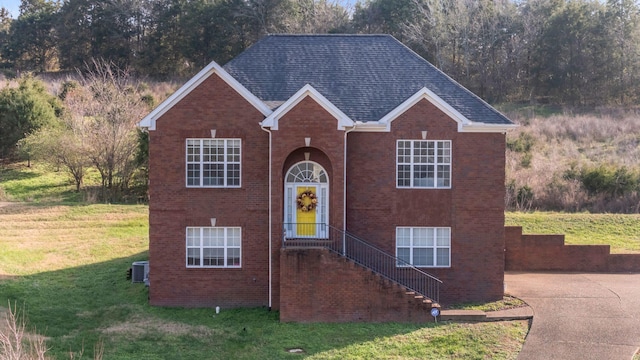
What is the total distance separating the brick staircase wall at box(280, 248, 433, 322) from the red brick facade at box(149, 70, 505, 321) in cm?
146

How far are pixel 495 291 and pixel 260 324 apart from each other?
813 centimetres

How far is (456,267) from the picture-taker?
21.3 metres

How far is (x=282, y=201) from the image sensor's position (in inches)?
803

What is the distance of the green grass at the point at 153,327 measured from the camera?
16594mm

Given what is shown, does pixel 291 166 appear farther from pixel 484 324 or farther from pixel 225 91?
pixel 484 324

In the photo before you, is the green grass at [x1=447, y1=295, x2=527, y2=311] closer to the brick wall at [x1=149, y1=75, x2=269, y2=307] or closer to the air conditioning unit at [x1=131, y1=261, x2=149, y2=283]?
the brick wall at [x1=149, y1=75, x2=269, y2=307]

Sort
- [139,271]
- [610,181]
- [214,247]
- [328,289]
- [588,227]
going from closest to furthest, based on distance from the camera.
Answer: [328,289] → [214,247] → [139,271] → [588,227] → [610,181]

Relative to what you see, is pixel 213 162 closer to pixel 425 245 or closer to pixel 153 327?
pixel 153 327

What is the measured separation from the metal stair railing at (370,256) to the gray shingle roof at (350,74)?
13.6 feet

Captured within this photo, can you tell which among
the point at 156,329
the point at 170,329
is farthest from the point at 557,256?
the point at 156,329

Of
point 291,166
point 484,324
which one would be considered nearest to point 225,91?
point 291,166

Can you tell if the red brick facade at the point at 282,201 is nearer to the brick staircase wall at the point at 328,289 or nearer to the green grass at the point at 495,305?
the green grass at the point at 495,305

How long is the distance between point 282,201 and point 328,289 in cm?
330

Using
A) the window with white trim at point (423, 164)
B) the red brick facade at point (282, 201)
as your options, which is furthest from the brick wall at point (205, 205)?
the window with white trim at point (423, 164)
